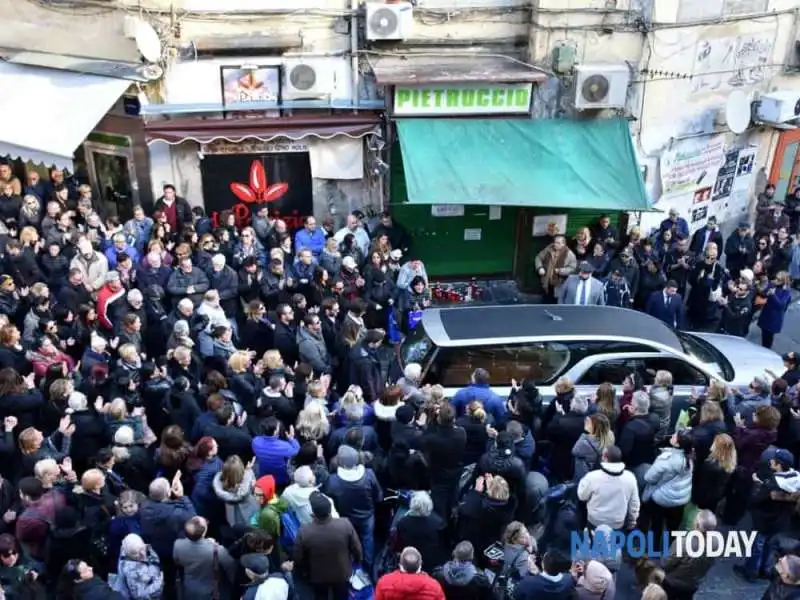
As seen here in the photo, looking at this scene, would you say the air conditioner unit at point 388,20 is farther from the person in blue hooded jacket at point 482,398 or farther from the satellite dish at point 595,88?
the person in blue hooded jacket at point 482,398

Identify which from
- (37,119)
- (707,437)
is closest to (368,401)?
(707,437)

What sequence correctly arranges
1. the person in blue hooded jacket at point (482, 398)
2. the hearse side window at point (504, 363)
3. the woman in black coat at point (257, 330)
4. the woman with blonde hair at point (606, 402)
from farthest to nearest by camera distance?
1. the woman in black coat at point (257, 330)
2. the hearse side window at point (504, 363)
3. the person in blue hooded jacket at point (482, 398)
4. the woman with blonde hair at point (606, 402)

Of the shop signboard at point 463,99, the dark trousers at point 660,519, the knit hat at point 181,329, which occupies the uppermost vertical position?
the shop signboard at point 463,99

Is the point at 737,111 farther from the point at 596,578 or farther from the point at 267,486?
the point at 267,486

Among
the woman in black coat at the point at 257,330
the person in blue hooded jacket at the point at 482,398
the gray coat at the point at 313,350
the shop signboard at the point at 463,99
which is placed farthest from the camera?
the shop signboard at the point at 463,99

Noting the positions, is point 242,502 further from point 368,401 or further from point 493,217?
point 493,217

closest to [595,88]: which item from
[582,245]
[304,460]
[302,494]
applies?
[582,245]

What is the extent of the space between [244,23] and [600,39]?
5096 mm

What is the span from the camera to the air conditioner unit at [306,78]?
1172 centimetres

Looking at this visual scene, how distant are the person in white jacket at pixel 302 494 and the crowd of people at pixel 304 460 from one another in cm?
2

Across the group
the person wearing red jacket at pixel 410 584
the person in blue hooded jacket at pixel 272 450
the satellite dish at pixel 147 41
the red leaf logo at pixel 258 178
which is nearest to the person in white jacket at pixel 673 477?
the person wearing red jacket at pixel 410 584

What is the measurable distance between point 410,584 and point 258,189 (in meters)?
8.10

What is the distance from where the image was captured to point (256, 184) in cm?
1257

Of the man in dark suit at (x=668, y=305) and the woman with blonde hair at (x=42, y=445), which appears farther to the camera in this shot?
the man in dark suit at (x=668, y=305)
